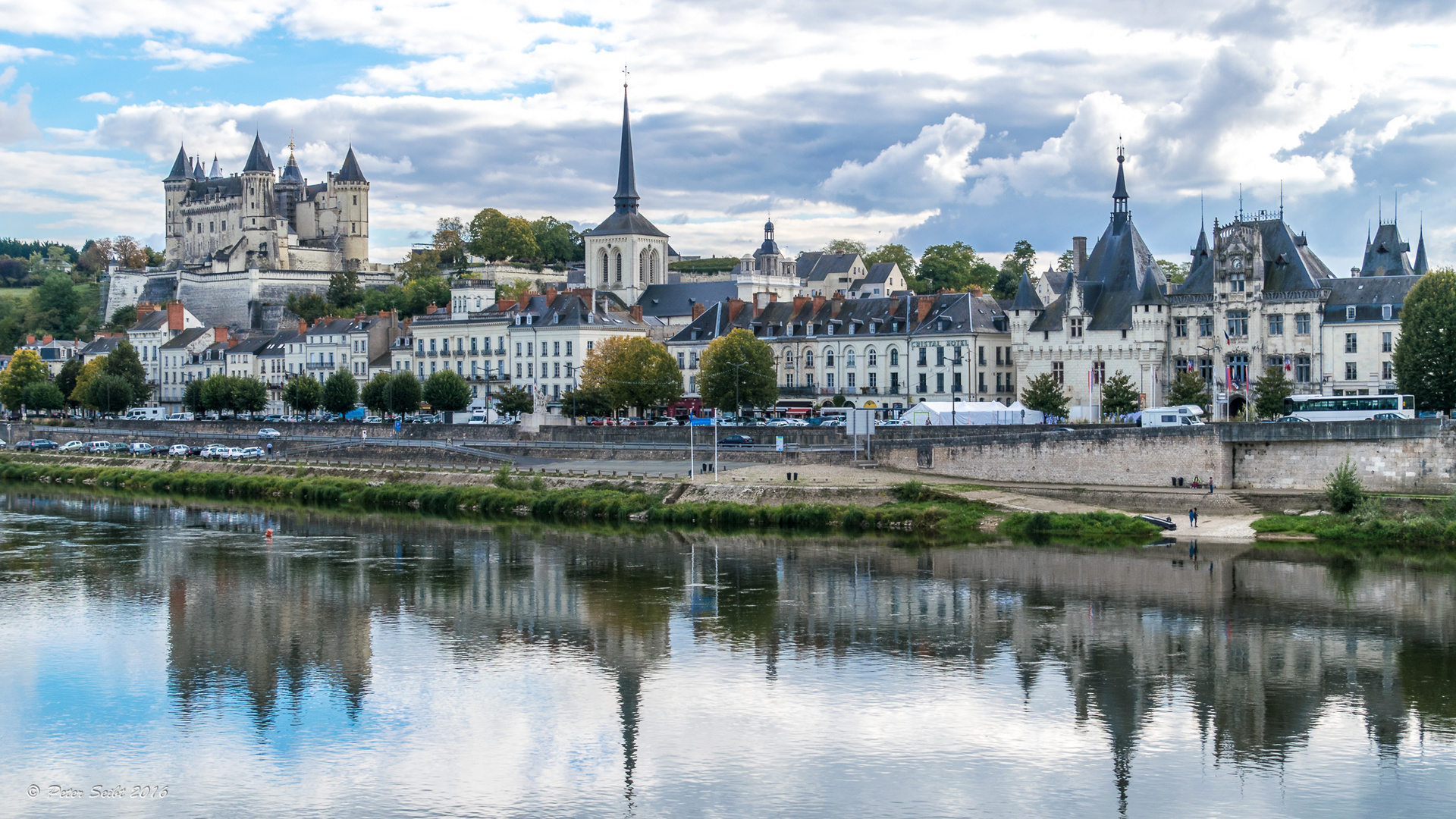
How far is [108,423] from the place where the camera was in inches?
3147

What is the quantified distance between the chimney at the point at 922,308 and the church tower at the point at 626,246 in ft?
108

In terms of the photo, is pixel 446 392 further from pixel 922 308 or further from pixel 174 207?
pixel 174 207

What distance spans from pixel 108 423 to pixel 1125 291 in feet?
175

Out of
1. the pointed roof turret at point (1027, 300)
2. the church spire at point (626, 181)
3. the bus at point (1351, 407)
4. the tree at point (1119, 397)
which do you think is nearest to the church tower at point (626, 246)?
the church spire at point (626, 181)

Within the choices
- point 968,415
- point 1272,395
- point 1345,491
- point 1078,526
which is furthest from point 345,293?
point 1345,491

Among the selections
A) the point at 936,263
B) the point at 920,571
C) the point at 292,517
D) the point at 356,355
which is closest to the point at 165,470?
the point at 292,517

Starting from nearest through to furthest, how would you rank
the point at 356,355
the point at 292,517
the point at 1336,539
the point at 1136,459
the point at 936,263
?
1. the point at 1336,539
2. the point at 1136,459
3. the point at 292,517
4. the point at 356,355
5. the point at 936,263

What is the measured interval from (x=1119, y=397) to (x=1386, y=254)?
18.4 metres

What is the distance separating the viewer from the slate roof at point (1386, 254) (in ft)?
208

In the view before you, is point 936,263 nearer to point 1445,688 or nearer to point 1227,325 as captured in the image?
point 1227,325

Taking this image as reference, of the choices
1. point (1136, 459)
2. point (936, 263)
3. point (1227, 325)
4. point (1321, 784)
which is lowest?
point (1321, 784)

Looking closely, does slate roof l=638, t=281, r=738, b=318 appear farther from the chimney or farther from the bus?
the bus

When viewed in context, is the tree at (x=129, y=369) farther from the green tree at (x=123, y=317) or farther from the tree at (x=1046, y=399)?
the tree at (x=1046, y=399)

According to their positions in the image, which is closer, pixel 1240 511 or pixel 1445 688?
pixel 1445 688
